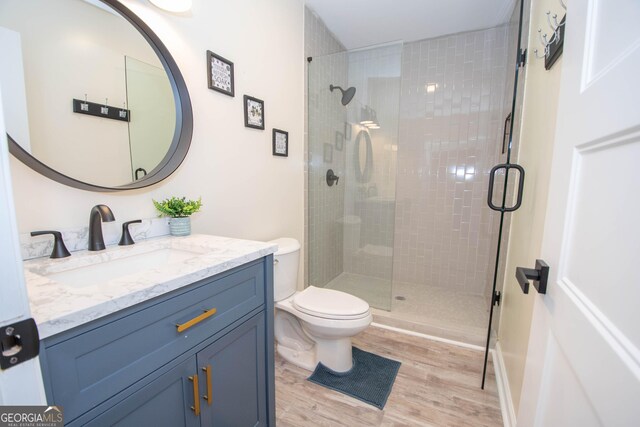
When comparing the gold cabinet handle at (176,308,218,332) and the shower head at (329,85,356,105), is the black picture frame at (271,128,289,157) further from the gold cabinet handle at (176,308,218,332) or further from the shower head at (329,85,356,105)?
the gold cabinet handle at (176,308,218,332)

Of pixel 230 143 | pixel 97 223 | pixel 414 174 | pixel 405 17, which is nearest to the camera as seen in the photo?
pixel 97 223

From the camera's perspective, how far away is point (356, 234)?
2715mm

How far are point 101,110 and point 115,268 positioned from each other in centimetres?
60

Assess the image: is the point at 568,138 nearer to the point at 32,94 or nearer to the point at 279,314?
the point at 32,94

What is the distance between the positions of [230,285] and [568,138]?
3.34ft

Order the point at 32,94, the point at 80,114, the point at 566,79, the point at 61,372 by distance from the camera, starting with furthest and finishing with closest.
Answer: the point at 80,114 → the point at 32,94 → the point at 566,79 → the point at 61,372

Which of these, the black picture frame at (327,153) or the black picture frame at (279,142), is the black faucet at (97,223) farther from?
the black picture frame at (327,153)

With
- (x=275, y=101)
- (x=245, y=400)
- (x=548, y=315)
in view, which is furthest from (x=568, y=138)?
(x=275, y=101)

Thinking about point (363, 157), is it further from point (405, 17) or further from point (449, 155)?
point (405, 17)

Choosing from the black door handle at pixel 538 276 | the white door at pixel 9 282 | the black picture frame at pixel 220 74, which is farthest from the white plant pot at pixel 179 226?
the black door handle at pixel 538 276

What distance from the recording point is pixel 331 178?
8.27 ft

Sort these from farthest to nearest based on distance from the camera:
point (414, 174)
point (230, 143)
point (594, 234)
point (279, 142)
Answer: point (414, 174)
point (279, 142)
point (230, 143)
point (594, 234)

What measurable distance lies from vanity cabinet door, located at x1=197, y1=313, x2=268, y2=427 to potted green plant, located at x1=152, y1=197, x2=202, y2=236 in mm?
524

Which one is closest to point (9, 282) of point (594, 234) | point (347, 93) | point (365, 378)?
point (594, 234)
